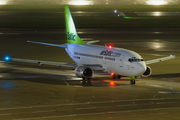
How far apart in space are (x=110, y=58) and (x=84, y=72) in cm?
400

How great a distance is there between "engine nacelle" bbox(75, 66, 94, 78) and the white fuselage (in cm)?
252

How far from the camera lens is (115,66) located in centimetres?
4653

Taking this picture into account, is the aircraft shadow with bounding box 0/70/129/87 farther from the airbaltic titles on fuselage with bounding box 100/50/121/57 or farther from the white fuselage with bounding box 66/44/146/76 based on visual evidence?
the airbaltic titles on fuselage with bounding box 100/50/121/57

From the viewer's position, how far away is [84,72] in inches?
1858

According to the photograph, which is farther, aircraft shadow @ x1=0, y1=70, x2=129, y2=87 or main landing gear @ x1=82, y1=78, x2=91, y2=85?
aircraft shadow @ x1=0, y1=70, x2=129, y2=87

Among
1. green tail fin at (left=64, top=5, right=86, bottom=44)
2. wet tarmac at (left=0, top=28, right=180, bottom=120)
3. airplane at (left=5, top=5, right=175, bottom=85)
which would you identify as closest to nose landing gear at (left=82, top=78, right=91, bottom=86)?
airplane at (left=5, top=5, right=175, bottom=85)

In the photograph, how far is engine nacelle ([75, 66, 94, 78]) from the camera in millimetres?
46991

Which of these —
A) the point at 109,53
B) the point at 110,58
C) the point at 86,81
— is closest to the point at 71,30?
the point at 109,53

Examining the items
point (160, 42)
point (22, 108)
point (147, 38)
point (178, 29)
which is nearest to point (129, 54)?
point (22, 108)

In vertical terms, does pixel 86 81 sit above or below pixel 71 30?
below

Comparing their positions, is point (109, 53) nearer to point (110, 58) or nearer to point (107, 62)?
point (110, 58)

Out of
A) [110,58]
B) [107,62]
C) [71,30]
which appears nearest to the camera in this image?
[110,58]

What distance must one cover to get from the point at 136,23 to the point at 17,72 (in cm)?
9676

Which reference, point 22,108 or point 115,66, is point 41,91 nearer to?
point 22,108
